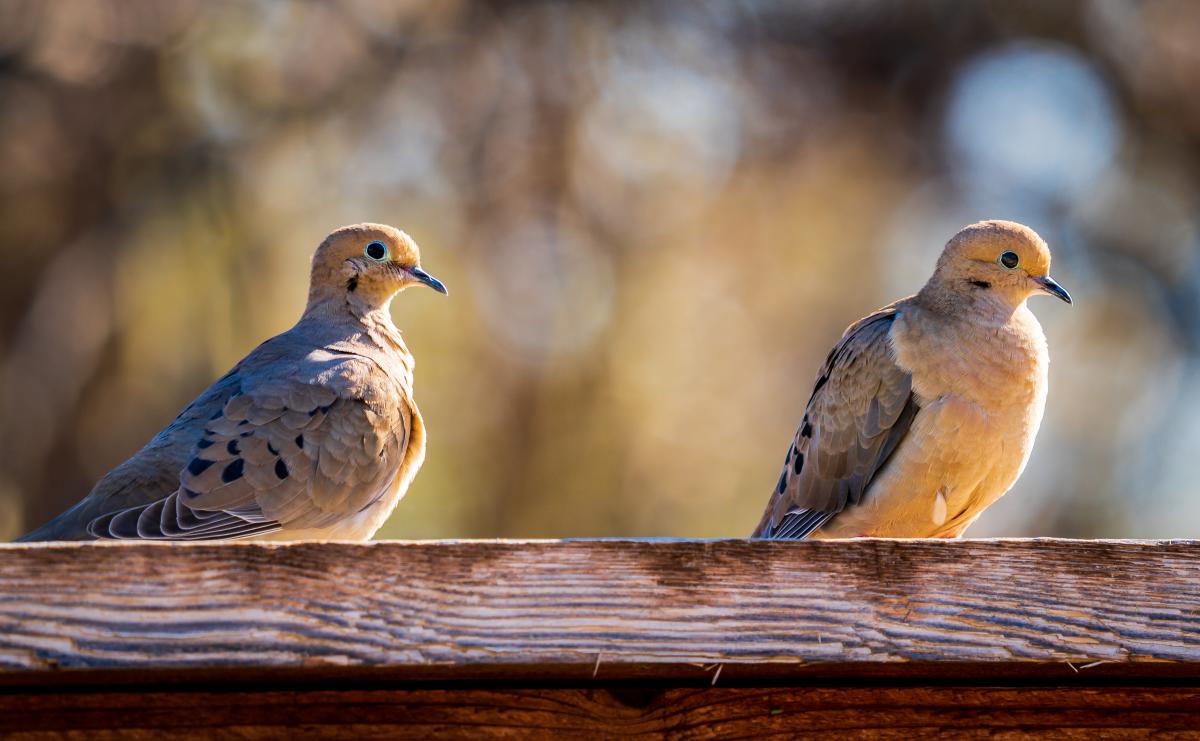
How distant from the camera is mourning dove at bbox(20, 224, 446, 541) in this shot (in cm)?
370

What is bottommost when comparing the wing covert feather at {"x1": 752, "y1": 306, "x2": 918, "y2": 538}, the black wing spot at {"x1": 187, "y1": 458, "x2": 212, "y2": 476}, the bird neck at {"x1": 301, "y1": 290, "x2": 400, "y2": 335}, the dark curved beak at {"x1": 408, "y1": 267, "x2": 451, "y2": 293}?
the black wing spot at {"x1": 187, "y1": 458, "x2": 212, "y2": 476}

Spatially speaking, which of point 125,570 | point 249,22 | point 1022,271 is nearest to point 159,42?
point 249,22

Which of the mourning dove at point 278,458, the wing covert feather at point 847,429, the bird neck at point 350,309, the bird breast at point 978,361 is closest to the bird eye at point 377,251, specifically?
the bird neck at point 350,309

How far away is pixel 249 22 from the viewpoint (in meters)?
7.74

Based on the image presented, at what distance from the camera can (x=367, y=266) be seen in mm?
4648

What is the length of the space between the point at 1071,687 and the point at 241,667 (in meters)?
1.27

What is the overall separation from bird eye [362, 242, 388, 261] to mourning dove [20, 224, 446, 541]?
37cm

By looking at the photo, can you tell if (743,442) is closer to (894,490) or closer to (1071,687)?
(894,490)

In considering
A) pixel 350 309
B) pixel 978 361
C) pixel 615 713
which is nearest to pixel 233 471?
pixel 350 309

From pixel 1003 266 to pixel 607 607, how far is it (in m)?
2.42

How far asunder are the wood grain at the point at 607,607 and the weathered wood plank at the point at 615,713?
0.24 ft

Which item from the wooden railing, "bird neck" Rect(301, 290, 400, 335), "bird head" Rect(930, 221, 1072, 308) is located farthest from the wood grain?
"bird neck" Rect(301, 290, 400, 335)

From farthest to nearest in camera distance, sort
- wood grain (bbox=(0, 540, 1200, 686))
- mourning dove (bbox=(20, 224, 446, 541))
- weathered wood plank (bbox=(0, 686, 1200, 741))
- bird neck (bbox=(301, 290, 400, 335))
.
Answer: bird neck (bbox=(301, 290, 400, 335)) → mourning dove (bbox=(20, 224, 446, 541)) → weathered wood plank (bbox=(0, 686, 1200, 741)) → wood grain (bbox=(0, 540, 1200, 686))

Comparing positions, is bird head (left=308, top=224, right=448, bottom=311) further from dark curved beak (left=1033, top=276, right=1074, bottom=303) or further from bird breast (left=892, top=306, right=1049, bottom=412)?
dark curved beak (left=1033, top=276, right=1074, bottom=303)
